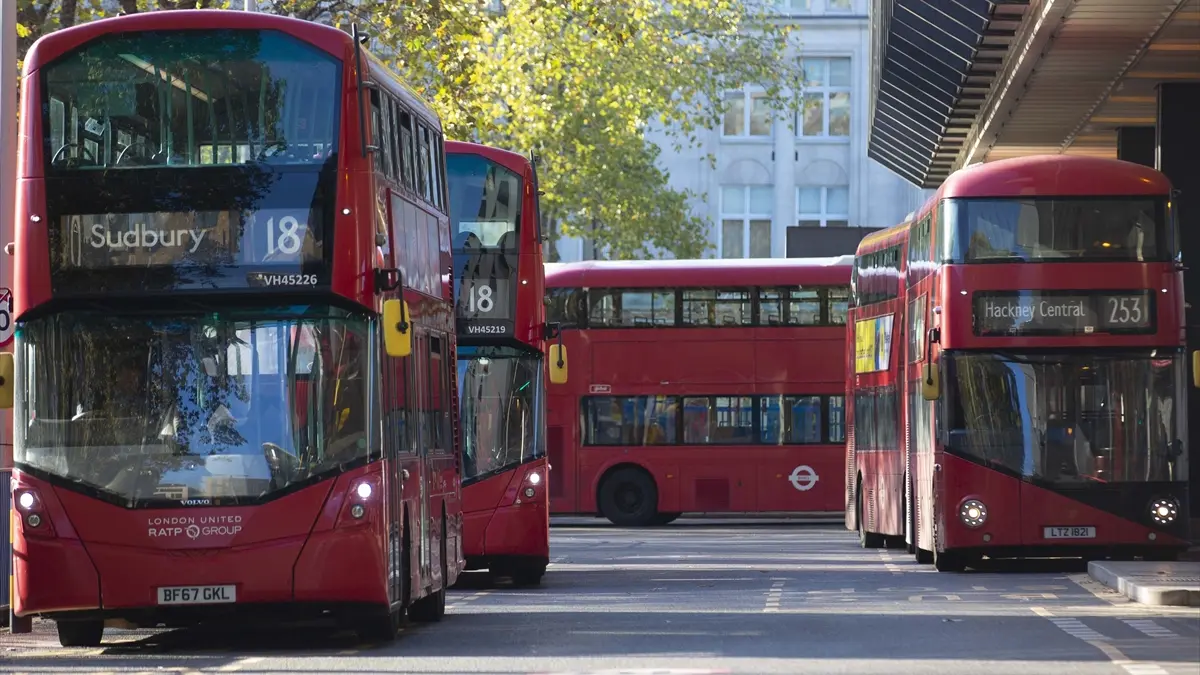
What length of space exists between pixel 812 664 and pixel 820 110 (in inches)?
2135

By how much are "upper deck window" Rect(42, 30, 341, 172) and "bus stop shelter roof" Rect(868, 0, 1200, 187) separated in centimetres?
1070

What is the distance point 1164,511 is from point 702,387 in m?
15.4

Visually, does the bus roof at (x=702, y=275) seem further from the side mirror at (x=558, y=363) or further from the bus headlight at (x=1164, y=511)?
the bus headlight at (x=1164, y=511)

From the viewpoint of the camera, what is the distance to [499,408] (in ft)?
73.8

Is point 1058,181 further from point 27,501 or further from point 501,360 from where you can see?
point 27,501

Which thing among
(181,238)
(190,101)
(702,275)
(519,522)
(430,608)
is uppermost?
(190,101)

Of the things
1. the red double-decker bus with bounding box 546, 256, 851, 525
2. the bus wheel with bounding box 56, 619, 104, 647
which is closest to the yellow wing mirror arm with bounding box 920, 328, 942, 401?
the bus wheel with bounding box 56, 619, 104, 647

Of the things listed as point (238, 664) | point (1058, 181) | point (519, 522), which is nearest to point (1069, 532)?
point (1058, 181)

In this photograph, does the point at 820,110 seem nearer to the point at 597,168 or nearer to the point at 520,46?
the point at 597,168

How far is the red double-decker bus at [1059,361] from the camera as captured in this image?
22.9m

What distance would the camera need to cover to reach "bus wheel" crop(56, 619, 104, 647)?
15047 mm

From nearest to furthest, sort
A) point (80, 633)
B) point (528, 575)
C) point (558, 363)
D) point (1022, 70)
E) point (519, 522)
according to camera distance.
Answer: point (80, 633), point (519, 522), point (528, 575), point (558, 363), point (1022, 70)

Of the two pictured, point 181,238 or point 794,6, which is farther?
point 794,6

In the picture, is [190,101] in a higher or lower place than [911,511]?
higher
